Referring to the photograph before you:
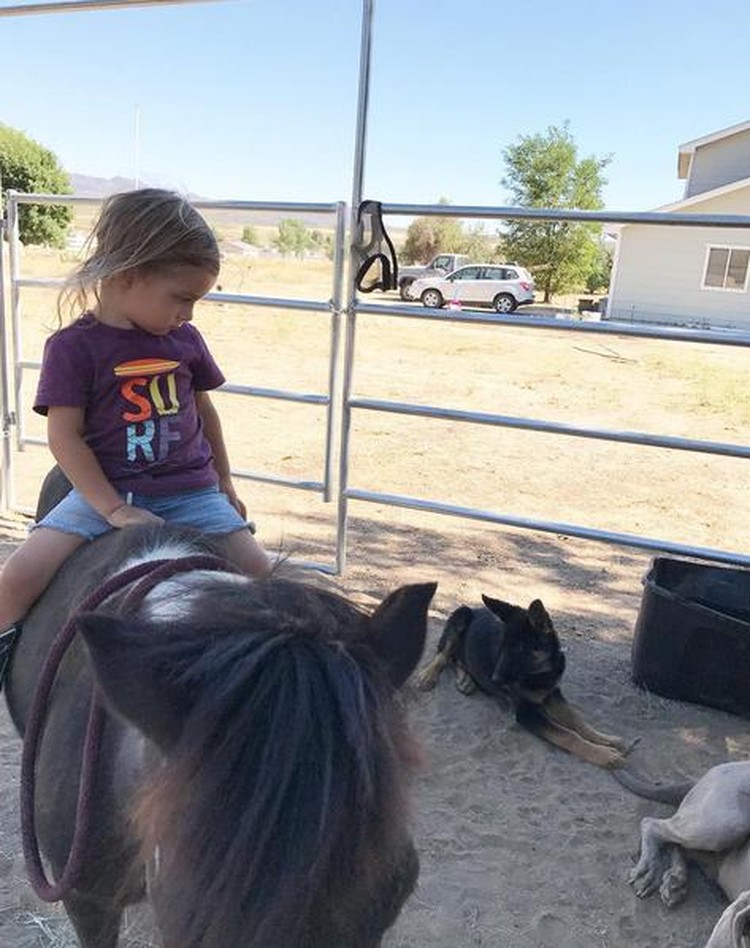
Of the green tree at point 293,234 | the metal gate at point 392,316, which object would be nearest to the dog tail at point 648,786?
the metal gate at point 392,316

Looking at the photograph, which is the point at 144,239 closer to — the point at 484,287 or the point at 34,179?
the point at 484,287

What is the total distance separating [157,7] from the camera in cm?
349

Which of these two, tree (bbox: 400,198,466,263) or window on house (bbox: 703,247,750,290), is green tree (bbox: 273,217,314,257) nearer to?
window on house (bbox: 703,247,750,290)

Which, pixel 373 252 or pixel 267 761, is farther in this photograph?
pixel 373 252

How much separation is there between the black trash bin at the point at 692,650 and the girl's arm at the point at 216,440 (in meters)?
1.84

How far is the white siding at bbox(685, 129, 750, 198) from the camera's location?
23094 mm

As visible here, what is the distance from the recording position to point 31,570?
1.72 meters

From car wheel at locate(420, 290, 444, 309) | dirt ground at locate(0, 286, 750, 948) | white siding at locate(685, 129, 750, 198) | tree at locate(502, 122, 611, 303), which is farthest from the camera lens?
tree at locate(502, 122, 611, 303)

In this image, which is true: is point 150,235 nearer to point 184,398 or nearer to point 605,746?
point 184,398

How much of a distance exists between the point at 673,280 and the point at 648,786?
23391mm

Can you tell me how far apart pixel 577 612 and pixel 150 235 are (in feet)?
9.68

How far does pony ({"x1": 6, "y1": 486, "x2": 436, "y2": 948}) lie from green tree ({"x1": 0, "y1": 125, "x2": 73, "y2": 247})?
1978 centimetres

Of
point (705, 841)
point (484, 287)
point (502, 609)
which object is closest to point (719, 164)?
point (484, 287)

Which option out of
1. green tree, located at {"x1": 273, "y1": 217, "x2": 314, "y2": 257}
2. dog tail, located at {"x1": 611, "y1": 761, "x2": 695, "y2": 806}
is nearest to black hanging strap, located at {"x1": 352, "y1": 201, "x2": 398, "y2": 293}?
green tree, located at {"x1": 273, "y1": 217, "x2": 314, "y2": 257}
